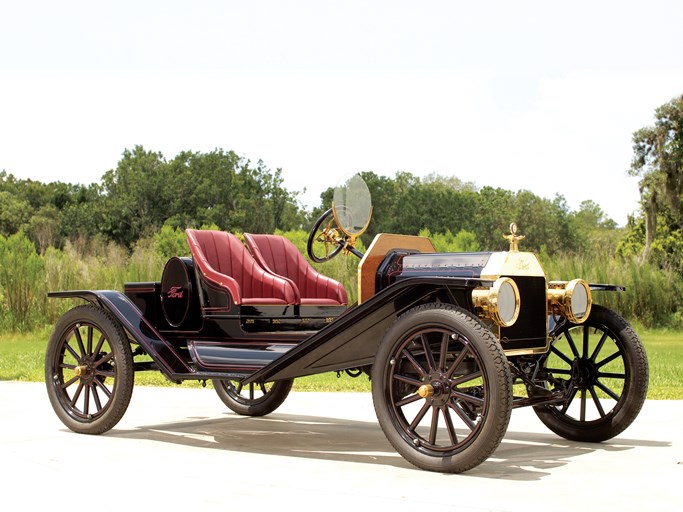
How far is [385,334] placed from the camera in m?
5.00

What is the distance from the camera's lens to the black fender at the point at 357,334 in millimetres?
5105

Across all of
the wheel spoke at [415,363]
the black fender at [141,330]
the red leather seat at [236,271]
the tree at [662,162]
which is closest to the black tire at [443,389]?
the wheel spoke at [415,363]

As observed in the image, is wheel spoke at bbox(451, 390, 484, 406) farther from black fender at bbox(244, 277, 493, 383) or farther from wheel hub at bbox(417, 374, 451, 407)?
black fender at bbox(244, 277, 493, 383)

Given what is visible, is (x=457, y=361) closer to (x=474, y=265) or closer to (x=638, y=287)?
(x=474, y=265)

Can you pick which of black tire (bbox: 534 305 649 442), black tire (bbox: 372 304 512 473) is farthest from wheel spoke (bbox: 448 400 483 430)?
black tire (bbox: 534 305 649 442)

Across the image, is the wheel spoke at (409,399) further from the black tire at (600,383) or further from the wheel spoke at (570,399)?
the wheel spoke at (570,399)

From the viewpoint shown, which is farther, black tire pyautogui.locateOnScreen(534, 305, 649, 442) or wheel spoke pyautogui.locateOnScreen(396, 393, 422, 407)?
black tire pyautogui.locateOnScreen(534, 305, 649, 442)

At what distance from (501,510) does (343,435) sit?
2.49m

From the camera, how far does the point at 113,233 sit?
52.4m

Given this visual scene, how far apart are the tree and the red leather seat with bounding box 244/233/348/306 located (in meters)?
19.9

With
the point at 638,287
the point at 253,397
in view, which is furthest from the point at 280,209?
the point at 253,397

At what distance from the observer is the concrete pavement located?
164 inches

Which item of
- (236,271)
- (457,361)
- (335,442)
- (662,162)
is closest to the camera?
(457,361)

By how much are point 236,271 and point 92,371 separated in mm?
1236
